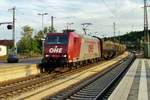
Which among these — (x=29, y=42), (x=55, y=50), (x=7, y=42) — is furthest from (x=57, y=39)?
(x=7, y=42)

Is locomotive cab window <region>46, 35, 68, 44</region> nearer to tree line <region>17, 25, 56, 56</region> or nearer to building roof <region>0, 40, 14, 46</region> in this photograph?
tree line <region>17, 25, 56, 56</region>

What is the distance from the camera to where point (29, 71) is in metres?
30.8

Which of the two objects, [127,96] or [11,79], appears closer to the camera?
[127,96]

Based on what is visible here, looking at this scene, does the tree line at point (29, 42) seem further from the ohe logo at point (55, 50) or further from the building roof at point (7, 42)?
the ohe logo at point (55, 50)

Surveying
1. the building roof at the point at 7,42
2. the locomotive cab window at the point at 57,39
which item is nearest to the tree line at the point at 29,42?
the building roof at the point at 7,42

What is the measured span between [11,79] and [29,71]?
3.57m

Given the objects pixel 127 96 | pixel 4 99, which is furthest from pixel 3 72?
pixel 127 96

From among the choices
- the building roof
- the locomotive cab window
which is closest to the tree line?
the building roof

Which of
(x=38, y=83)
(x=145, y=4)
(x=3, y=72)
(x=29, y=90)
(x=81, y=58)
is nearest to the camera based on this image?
(x=29, y=90)

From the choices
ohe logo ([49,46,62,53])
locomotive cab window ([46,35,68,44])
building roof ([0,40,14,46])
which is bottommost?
ohe logo ([49,46,62,53])

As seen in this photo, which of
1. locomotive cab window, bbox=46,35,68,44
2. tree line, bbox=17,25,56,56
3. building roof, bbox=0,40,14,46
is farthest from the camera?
building roof, bbox=0,40,14,46

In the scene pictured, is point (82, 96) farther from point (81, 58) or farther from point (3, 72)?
point (81, 58)

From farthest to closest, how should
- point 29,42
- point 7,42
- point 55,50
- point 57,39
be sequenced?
point 7,42, point 29,42, point 57,39, point 55,50

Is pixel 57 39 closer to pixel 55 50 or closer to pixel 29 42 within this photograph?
pixel 55 50
